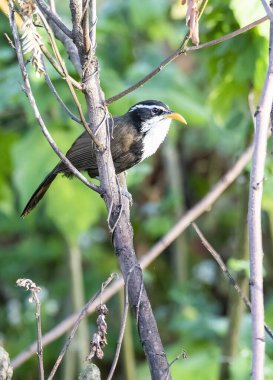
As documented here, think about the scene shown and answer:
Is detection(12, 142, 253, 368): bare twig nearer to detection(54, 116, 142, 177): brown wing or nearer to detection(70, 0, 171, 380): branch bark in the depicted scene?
detection(54, 116, 142, 177): brown wing

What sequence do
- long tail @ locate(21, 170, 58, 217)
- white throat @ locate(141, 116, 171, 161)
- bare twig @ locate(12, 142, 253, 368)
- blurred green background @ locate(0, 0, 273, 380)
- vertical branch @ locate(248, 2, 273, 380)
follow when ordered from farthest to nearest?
1. blurred green background @ locate(0, 0, 273, 380)
2. white throat @ locate(141, 116, 171, 161)
3. long tail @ locate(21, 170, 58, 217)
4. bare twig @ locate(12, 142, 253, 368)
5. vertical branch @ locate(248, 2, 273, 380)

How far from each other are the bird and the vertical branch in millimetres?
1828

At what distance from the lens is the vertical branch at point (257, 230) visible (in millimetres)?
2010

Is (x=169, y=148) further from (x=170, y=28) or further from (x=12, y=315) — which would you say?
(x=12, y=315)

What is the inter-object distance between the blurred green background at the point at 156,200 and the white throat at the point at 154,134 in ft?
1.11

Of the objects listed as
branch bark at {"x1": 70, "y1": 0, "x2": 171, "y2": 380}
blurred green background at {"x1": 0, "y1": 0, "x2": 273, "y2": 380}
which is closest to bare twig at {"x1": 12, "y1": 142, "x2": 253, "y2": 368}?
blurred green background at {"x1": 0, "y1": 0, "x2": 273, "y2": 380}

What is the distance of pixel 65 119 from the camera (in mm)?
5082

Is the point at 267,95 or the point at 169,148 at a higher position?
the point at 169,148

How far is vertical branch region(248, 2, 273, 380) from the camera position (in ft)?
6.59

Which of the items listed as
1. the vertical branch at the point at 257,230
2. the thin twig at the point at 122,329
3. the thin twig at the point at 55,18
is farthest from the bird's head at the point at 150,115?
the vertical branch at the point at 257,230

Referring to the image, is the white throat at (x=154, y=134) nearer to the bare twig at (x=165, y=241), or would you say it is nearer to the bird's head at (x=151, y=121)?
the bird's head at (x=151, y=121)

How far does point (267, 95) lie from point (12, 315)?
18.0 ft

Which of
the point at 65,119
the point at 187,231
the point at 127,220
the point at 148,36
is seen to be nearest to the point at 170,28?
the point at 148,36

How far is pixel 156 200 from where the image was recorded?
25.0ft
